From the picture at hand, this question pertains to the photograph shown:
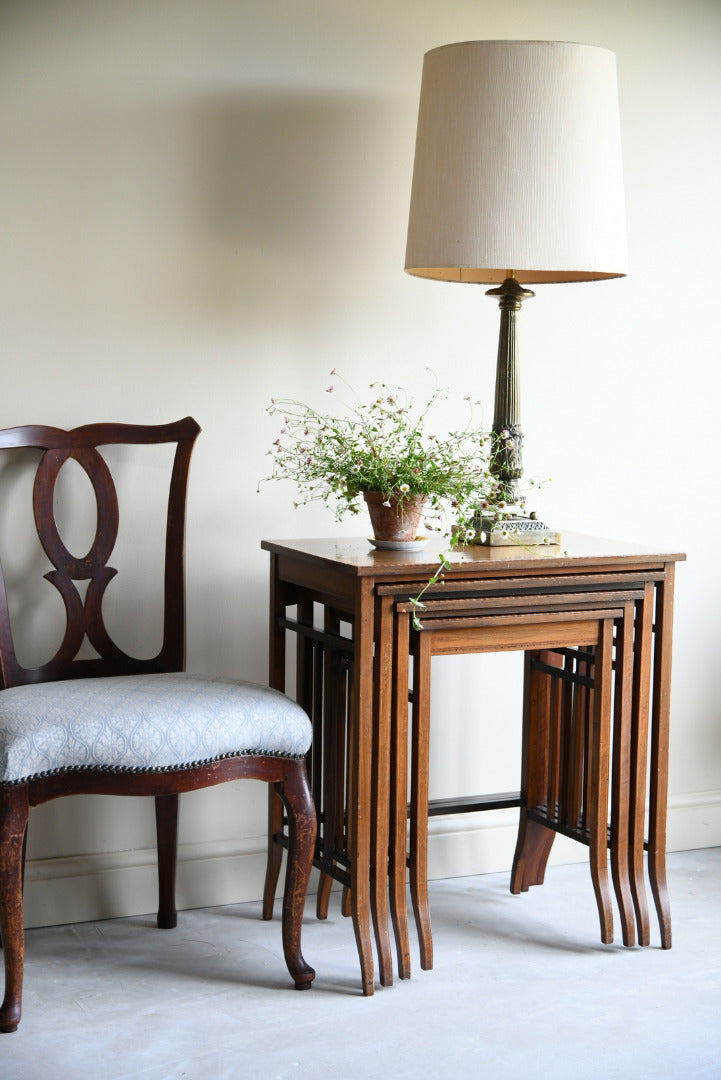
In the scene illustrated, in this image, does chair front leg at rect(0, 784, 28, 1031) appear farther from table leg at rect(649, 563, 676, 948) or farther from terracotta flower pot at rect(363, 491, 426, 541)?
table leg at rect(649, 563, 676, 948)

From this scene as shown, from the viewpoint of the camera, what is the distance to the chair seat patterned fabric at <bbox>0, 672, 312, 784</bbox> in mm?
2000

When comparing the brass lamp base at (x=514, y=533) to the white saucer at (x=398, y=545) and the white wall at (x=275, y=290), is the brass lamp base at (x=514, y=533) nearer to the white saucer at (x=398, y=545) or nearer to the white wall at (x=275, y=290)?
the white saucer at (x=398, y=545)

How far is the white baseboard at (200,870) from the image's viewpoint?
2.54m

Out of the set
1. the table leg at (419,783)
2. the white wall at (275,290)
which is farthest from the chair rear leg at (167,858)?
the table leg at (419,783)

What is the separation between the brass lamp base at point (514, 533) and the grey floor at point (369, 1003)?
2.71 feet

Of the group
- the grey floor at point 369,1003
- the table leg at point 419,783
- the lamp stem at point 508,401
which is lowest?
the grey floor at point 369,1003

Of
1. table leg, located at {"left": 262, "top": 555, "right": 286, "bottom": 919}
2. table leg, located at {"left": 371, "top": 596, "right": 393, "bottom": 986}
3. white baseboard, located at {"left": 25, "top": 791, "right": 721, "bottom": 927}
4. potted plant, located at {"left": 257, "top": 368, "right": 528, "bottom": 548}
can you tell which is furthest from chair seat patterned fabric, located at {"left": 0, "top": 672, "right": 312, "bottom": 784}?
white baseboard, located at {"left": 25, "top": 791, "right": 721, "bottom": 927}

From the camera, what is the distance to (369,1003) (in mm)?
2189

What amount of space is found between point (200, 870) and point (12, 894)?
709mm

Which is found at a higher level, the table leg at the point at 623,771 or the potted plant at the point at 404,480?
the potted plant at the point at 404,480

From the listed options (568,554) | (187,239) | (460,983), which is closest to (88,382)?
(187,239)

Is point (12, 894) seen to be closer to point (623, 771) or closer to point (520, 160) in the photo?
point (623, 771)

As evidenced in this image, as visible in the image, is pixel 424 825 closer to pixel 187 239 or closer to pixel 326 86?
pixel 187 239

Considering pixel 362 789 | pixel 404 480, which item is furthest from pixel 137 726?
pixel 404 480
